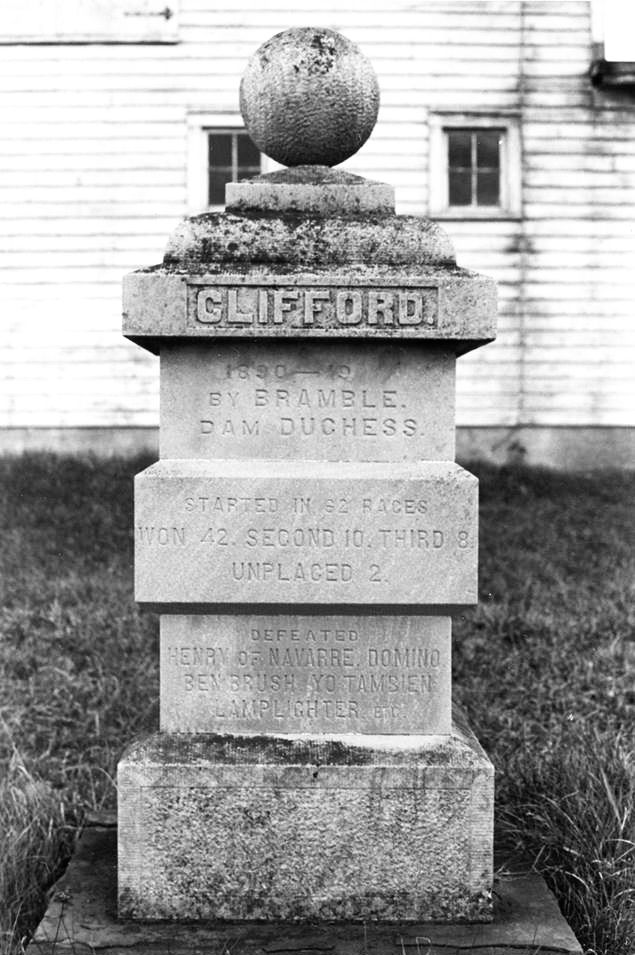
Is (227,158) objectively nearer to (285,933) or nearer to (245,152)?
(245,152)

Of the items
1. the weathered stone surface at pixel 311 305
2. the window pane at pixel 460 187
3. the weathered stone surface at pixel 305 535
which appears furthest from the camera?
the window pane at pixel 460 187

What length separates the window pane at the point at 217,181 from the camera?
36.6 feet

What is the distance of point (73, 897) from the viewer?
3.22 meters

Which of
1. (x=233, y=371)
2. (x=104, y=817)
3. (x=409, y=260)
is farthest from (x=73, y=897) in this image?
(x=409, y=260)

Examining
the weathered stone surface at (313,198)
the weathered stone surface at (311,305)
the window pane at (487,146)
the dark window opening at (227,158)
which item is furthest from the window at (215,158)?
the weathered stone surface at (311,305)

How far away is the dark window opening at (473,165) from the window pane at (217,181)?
2.25 metres

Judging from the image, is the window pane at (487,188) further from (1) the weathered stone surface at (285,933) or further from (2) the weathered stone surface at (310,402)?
(1) the weathered stone surface at (285,933)

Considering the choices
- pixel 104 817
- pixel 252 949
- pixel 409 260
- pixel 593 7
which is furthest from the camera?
pixel 593 7

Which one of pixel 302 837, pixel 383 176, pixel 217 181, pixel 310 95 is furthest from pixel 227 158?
pixel 302 837

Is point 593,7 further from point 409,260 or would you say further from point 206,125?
point 409,260

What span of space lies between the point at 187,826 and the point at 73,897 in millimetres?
412

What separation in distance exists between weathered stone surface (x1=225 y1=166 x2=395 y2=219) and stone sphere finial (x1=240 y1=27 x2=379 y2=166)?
0.43 feet

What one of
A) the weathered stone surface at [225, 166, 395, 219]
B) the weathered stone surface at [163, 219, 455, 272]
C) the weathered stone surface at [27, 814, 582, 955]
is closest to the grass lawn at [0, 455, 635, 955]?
the weathered stone surface at [27, 814, 582, 955]

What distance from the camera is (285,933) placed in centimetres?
306
